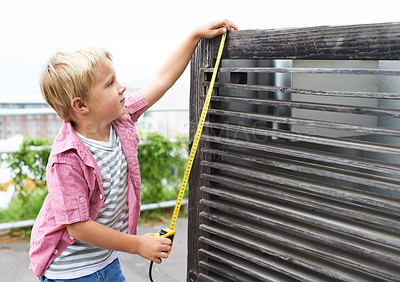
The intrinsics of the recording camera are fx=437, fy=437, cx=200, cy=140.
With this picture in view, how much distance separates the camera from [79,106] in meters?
1.74

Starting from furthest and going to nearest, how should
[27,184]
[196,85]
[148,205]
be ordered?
[148,205] < [27,184] < [196,85]

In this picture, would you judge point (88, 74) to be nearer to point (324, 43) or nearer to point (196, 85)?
point (196, 85)

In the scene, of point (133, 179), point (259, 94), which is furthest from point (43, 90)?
point (259, 94)

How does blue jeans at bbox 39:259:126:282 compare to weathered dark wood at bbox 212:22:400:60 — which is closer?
weathered dark wood at bbox 212:22:400:60

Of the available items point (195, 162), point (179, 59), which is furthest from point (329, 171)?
point (179, 59)

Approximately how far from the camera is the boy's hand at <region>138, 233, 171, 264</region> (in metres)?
1.74

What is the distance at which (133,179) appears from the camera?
194 cm

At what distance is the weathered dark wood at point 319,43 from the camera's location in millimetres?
1254

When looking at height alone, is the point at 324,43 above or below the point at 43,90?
above

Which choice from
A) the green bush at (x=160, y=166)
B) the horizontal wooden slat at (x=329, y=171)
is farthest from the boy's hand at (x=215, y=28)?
the green bush at (x=160, y=166)

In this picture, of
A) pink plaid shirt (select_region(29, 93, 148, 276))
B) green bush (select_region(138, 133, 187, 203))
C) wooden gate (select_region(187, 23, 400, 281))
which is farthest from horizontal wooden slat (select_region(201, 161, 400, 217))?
green bush (select_region(138, 133, 187, 203))

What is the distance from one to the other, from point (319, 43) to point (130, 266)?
2.81 m

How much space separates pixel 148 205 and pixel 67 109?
10.2ft

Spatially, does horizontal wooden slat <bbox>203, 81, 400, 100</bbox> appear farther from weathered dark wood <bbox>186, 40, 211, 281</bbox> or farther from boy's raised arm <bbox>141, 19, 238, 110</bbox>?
boy's raised arm <bbox>141, 19, 238, 110</bbox>
